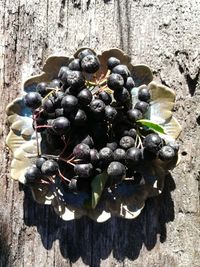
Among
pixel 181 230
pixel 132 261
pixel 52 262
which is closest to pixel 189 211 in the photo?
pixel 181 230

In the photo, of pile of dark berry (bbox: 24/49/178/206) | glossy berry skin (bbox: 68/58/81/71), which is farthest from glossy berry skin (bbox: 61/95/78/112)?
glossy berry skin (bbox: 68/58/81/71)

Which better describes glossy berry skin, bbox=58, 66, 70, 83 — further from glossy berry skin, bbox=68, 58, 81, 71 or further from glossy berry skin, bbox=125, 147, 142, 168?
glossy berry skin, bbox=125, 147, 142, 168

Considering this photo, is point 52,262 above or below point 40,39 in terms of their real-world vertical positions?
below

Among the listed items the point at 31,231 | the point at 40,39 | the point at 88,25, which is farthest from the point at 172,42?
the point at 31,231

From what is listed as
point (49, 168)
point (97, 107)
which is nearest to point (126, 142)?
point (97, 107)

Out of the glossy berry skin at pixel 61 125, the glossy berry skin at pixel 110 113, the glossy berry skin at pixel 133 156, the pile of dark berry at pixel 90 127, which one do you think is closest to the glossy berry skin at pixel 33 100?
the pile of dark berry at pixel 90 127

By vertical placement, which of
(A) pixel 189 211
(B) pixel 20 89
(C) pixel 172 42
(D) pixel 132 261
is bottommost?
(D) pixel 132 261

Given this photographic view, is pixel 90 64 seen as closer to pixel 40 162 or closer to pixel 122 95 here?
pixel 122 95

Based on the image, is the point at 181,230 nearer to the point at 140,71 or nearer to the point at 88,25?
the point at 140,71
